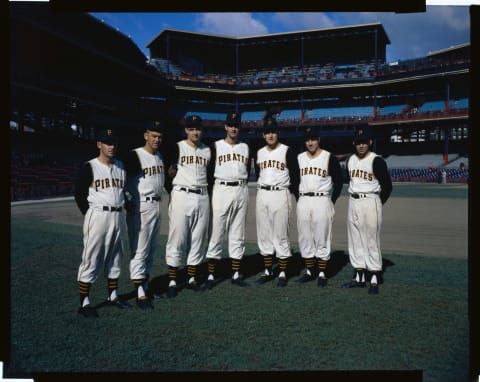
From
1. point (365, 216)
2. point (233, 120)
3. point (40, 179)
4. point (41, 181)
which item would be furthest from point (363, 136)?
point (40, 179)

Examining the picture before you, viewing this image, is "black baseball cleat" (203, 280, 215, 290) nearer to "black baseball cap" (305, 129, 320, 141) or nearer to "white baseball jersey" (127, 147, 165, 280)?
"white baseball jersey" (127, 147, 165, 280)

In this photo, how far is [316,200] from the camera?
378 centimetres

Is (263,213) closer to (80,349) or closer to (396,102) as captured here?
(80,349)

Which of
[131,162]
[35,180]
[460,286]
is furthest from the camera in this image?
[35,180]

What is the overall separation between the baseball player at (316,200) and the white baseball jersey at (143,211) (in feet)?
5.36

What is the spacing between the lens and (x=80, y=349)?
8.00ft

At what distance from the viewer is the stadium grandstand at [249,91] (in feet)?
56.5

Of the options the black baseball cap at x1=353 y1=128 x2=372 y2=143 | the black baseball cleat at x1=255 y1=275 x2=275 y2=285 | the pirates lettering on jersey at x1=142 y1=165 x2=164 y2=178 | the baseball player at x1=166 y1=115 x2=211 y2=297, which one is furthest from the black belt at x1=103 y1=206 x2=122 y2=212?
the black baseball cap at x1=353 y1=128 x2=372 y2=143

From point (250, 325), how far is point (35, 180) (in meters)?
14.6

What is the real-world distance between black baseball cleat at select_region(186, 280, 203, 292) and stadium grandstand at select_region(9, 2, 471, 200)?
13984 millimetres

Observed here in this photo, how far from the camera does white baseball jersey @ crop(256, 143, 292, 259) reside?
3807 millimetres

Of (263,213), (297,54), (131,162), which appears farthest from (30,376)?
(297,54)

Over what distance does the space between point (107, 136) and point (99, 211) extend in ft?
2.26

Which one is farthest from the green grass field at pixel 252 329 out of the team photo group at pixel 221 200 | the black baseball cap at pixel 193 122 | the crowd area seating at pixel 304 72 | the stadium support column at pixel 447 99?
the stadium support column at pixel 447 99
